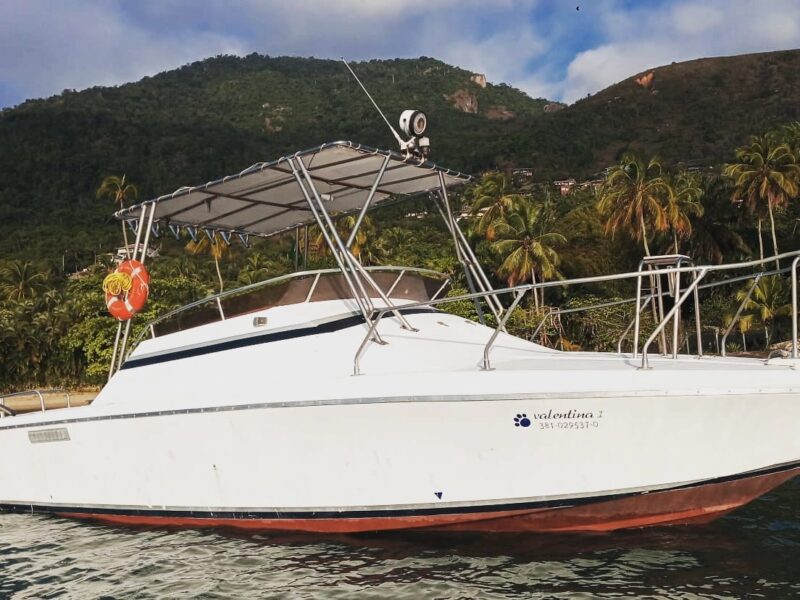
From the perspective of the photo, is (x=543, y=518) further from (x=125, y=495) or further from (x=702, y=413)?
(x=125, y=495)

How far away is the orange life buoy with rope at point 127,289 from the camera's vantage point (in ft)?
26.6

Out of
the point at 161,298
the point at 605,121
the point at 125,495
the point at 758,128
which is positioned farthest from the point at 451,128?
the point at 125,495

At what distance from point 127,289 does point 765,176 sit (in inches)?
1196

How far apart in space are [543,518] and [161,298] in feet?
92.5

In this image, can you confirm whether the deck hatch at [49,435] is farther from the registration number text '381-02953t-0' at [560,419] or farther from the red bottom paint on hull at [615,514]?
the registration number text '381-02953t-0' at [560,419]

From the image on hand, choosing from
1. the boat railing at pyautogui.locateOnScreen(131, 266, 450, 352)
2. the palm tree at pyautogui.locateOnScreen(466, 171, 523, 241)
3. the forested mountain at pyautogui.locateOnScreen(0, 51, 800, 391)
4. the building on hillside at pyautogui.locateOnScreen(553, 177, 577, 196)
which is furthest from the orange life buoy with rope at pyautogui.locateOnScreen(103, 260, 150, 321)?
the building on hillside at pyautogui.locateOnScreen(553, 177, 577, 196)

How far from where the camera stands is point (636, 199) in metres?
31.1

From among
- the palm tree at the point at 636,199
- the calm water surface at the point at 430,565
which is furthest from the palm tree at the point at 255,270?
the calm water surface at the point at 430,565

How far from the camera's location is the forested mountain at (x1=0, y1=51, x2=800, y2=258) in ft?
256

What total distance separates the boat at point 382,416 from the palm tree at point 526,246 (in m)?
23.0

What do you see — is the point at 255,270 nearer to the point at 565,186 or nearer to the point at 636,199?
the point at 636,199

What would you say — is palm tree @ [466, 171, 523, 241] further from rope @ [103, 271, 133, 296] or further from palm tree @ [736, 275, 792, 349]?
rope @ [103, 271, 133, 296]

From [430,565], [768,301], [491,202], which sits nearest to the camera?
[430,565]

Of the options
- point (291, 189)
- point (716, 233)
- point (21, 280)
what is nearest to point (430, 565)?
point (291, 189)
